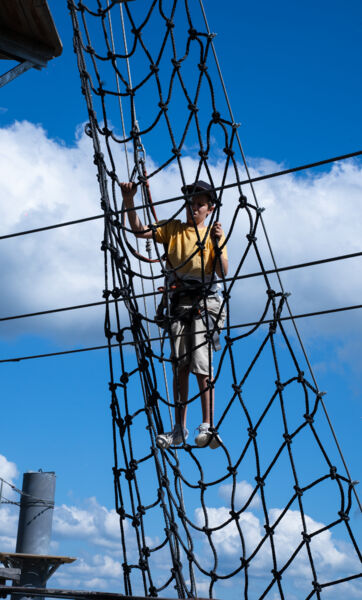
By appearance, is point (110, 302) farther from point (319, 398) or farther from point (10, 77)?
point (10, 77)

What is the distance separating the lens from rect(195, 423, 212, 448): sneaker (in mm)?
3848

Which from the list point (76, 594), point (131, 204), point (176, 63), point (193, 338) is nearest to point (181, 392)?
point (193, 338)

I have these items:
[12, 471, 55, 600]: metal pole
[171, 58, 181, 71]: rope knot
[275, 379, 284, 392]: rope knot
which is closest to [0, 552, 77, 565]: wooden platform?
[12, 471, 55, 600]: metal pole

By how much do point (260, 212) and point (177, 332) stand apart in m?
0.82

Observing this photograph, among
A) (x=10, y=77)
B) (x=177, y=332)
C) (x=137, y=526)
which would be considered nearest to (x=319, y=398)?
(x=177, y=332)

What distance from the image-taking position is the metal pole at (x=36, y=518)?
298 inches

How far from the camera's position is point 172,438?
401 cm

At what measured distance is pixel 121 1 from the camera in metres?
4.68

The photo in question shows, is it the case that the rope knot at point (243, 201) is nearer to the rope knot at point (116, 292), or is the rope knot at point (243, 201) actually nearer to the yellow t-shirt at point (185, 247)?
the yellow t-shirt at point (185, 247)

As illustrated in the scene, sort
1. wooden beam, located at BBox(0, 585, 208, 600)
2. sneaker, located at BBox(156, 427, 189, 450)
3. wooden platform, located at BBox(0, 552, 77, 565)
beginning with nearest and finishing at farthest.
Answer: wooden beam, located at BBox(0, 585, 208, 600) → sneaker, located at BBox(156, 427, 189, 450) → wooden platform, located at BBox(0, 552, 77, 565)

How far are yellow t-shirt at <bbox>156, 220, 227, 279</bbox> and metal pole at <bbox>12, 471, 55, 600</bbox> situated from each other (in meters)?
4.57

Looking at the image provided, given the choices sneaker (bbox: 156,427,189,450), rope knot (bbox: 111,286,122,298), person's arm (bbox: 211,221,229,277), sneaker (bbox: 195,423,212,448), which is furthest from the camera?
rope knot (bbox: 111,286,122,298)

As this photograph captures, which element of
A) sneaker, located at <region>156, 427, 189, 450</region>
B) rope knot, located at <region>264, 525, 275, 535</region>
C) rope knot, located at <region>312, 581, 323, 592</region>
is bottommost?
rope knot, located at <region>312, 581, 323, 592</region>

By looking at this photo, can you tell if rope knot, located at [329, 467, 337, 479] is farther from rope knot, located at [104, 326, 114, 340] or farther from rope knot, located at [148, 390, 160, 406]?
rope knot, located at [104, 326, 114, 340]
